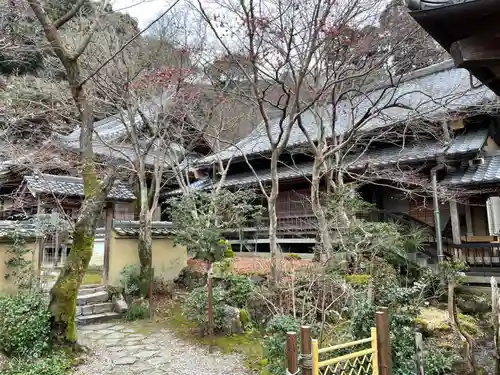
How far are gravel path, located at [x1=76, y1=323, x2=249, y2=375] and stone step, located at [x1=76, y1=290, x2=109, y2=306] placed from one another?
1289mm

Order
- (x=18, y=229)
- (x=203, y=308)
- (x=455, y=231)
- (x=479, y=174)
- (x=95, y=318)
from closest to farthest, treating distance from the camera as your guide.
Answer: (x=203, y=308), (x=18, y=229), (x=95, y=318), (x=479, y=174), (x=455, y=231)

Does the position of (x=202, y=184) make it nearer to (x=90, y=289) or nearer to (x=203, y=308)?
(x=90, y=289)

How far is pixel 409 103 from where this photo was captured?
13891mm

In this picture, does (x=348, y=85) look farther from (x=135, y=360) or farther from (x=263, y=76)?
(x=135, y=360)

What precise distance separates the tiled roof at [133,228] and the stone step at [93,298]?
1.72 m

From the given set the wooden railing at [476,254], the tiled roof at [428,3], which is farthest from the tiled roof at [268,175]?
the tiled roof at [428,3]

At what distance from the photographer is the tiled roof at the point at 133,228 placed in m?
10.6

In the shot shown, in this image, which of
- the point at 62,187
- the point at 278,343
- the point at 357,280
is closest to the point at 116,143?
the point at 62,187

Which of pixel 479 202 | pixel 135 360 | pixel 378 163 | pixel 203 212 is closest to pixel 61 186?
pixel 203 212

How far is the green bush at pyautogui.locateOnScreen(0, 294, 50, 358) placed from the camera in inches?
227

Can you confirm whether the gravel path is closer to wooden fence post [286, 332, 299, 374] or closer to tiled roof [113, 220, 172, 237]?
wooden fence post [286, 332, 299, 374]

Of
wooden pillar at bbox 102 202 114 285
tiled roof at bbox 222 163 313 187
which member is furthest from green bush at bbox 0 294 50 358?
tiled roof at bbox 222 163 313 187

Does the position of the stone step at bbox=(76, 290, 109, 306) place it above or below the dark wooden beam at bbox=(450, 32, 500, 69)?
below

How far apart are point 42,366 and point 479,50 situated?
6.44m
